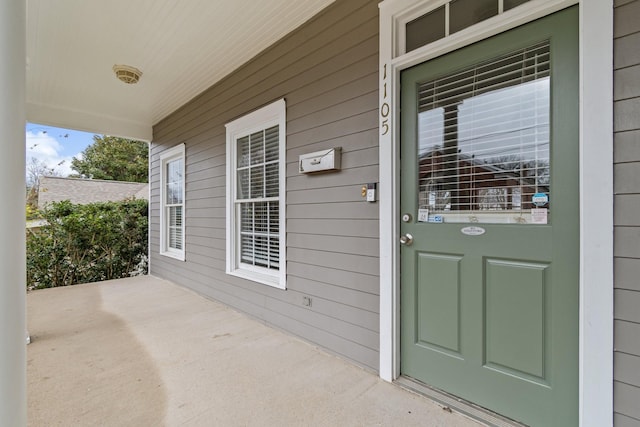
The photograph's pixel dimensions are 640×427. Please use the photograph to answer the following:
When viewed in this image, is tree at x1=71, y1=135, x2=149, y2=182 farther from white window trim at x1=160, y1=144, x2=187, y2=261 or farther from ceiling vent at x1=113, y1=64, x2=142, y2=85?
ceiling vent at x1=113, y1=64, x2=142, y2=85

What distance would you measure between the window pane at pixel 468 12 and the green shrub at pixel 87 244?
6.55 metres

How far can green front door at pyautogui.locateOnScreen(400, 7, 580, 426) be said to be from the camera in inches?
58.9

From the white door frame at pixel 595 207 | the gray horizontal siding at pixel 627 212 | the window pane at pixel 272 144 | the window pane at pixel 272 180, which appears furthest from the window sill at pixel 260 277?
the gray horizontal siding at pixel 627 212

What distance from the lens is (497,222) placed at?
1.71 meters

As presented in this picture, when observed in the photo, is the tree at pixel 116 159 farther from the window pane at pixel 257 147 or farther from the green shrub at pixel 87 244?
the window pane at pixel 257 147

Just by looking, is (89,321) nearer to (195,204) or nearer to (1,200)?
(195,204)

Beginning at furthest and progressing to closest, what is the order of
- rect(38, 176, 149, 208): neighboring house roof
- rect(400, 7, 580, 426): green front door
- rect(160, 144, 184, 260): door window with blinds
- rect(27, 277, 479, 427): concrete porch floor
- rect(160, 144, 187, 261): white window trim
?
rect(38, 176, 149, 208): neighboring house roof < rect(160, 144, 184, 260): door window with blinds < rect(160, 144, 187, 261): white window trim < rect(27, 277, 479, 427): concrete porch floor < rect(400, 7, 580, 426): green front door

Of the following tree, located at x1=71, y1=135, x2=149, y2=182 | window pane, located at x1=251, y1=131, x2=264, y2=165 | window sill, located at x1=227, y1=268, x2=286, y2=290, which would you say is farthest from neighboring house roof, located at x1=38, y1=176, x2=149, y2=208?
window pane, located at x1=251, y1=131, x2=264, y2=165

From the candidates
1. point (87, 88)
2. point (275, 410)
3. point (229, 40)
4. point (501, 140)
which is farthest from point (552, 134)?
point (87, 88)

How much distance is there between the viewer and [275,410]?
71.1 inches

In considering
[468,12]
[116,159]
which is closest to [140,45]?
[468,12]

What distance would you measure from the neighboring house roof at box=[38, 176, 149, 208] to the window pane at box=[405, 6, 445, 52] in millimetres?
12492

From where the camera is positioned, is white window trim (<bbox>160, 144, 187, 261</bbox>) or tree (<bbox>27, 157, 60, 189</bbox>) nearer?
white window trim (<bbox>160, 144, 187, 261</bbox>)

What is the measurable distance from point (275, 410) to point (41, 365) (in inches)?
78.6
